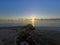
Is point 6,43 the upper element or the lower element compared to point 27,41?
lower

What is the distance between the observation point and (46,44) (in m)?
12.6

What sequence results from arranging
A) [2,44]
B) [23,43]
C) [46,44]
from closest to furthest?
1. [23,43]
2. [2,44]
3. [46,44]

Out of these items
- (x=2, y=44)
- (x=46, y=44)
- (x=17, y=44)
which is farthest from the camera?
(x=46, y=44)

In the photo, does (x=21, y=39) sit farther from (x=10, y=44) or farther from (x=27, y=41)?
(x=10, y=44)

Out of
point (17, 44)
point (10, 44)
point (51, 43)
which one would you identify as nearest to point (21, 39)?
point (17, 44)

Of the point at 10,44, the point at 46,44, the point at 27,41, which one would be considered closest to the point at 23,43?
the point at 27,41

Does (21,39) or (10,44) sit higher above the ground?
(21,39)

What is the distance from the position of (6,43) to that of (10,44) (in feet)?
2.10

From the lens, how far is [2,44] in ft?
38.6

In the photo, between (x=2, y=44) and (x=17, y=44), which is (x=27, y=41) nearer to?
(x=17, y=44)

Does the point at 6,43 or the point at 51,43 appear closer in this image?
the point at 6,43

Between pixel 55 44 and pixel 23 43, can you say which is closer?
pixel 23 43

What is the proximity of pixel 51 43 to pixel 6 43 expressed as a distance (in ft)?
12.8

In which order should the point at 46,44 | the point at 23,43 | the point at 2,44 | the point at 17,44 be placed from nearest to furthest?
the point at 23,43, the point at 17,44, the point at 2,44, the point at 46,44
